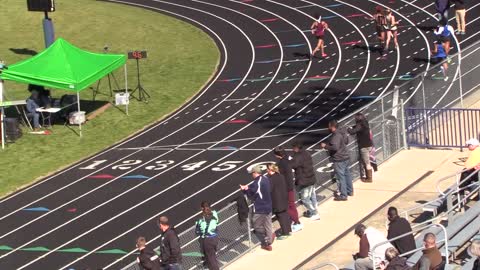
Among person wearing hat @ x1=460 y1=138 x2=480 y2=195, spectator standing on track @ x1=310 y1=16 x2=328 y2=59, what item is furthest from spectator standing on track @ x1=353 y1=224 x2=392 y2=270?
spectator standing on track @ x1=310 y1=16 x2=328 y2=59

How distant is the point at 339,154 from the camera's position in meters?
23.7

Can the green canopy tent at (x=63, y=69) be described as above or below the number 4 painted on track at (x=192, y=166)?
above

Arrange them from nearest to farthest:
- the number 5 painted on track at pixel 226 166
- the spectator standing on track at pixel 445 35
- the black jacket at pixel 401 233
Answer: the black jacket at pixel 401 233 → the number 5 painted on track at pixel 226 166 → the spectator standing on track at pixel 445 35

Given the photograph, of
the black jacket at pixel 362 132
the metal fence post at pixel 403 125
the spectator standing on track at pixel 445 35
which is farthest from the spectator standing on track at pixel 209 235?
the spectator standing on track at pixel 445 35

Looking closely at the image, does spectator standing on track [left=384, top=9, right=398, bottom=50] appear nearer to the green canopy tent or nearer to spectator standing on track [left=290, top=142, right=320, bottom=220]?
the green canopy tent

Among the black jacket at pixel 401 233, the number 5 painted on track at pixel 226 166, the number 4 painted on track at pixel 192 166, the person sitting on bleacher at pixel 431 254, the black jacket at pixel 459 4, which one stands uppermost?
the black jacket at pixel 459 4

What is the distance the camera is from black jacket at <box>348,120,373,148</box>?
24.8m

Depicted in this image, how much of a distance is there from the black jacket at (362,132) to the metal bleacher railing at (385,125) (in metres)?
0.24

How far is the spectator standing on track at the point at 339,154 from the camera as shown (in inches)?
933

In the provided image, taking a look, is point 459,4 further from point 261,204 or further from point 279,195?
point 261,204

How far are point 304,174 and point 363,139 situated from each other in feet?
9.33

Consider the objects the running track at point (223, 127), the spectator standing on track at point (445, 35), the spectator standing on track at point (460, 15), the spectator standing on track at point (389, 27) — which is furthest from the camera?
the spectator standing on track at point (460, 15)

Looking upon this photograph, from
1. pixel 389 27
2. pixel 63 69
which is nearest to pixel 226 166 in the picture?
pixel 63 69

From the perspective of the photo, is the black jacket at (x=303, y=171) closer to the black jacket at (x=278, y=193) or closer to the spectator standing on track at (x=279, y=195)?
the spectator standing on track at (x=279, y=195)
